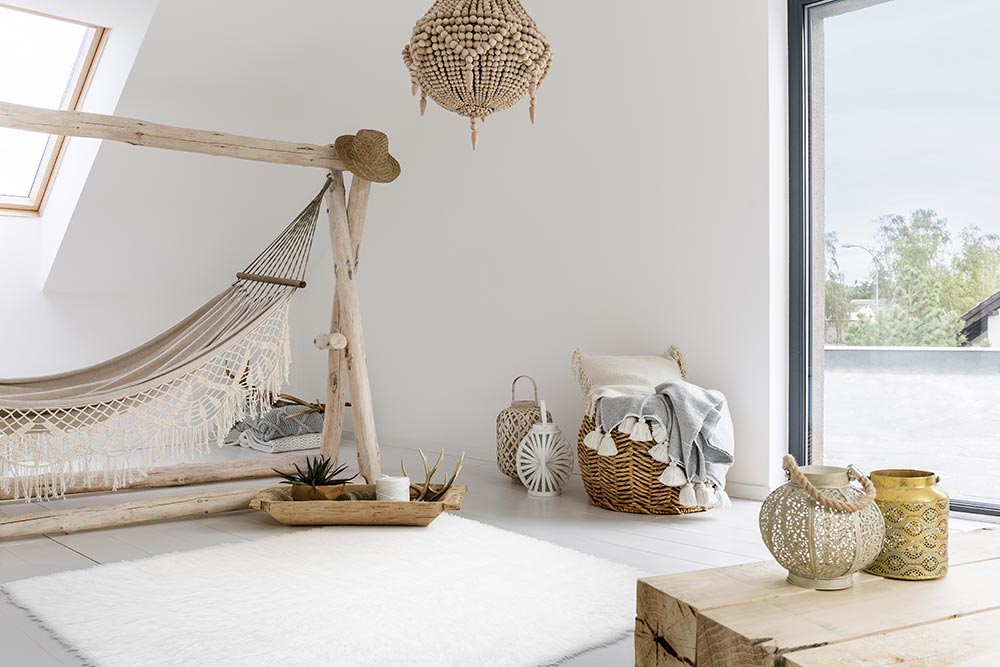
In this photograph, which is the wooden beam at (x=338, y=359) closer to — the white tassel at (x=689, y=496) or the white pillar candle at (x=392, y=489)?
the white pillar candle at (x=392, y=489)

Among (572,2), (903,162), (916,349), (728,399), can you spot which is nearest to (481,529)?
(728,399)

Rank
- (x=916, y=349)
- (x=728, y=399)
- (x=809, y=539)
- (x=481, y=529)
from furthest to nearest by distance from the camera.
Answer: (x=728, y=399)
(x=916, y=349)
(x=481, y=529)
(x=809, y=539)

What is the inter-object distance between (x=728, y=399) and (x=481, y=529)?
1.12 meters

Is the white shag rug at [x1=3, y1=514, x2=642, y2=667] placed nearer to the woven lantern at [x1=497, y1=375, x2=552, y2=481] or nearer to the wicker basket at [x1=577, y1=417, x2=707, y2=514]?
the wicker basket at [x1=577, y1=417, x2=707, y2=514]

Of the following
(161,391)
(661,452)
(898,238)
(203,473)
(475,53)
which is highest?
(475,53)

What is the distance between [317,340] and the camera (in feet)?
10.3

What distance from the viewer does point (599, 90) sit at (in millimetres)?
3689

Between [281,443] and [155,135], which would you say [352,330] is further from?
[281,443]

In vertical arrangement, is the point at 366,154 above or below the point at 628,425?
above

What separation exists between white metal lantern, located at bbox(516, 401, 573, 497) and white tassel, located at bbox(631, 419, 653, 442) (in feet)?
1.79

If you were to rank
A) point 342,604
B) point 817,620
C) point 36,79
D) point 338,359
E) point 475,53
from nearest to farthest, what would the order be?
point 817,620 < point 342,604 < point 475,53 < point 338,359 < point 36,79

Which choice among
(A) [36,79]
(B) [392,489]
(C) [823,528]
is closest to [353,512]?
(B) [392,489]

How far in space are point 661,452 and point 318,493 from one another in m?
1.18

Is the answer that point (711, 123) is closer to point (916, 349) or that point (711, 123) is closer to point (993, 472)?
point (916, 349)
